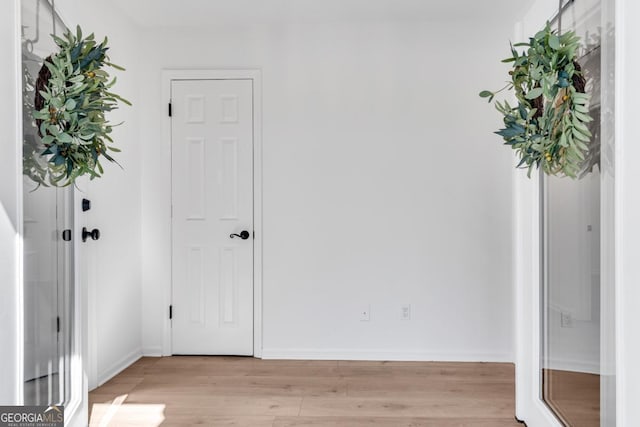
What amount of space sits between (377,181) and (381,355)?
1.30m

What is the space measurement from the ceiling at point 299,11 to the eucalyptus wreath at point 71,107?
4.64 feet

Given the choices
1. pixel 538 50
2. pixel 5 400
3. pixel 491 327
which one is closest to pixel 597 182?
pixel 538 50

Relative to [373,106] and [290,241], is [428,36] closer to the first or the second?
[373,106]

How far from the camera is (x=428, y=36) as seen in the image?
3.33 m

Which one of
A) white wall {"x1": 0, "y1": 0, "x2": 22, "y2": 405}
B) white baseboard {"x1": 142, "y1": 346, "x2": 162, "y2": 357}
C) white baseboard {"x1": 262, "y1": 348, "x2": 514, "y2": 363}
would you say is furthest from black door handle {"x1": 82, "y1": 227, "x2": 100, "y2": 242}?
white baseboard {"x1": 262, "y1": 348, "x2": 514, "y2": 363}

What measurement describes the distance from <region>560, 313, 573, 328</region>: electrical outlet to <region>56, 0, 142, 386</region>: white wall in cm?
253

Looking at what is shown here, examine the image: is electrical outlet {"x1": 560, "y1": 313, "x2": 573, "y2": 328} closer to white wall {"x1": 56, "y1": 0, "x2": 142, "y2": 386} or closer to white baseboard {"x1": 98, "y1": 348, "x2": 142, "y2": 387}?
white wall {"x1": 56, "y1": 0, "x2": 142, "y2": 386}

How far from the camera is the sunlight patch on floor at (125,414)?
243 centimetres

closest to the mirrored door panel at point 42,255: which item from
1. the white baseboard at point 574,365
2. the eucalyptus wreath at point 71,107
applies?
the eucalyptus wreath at point 71,107

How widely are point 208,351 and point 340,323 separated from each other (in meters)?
1.03

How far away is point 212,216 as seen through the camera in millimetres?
3430

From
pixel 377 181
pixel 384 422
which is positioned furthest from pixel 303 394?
pixel 377 181

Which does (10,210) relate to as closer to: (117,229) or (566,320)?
(117,229)

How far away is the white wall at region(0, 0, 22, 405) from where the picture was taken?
1.60 meters
